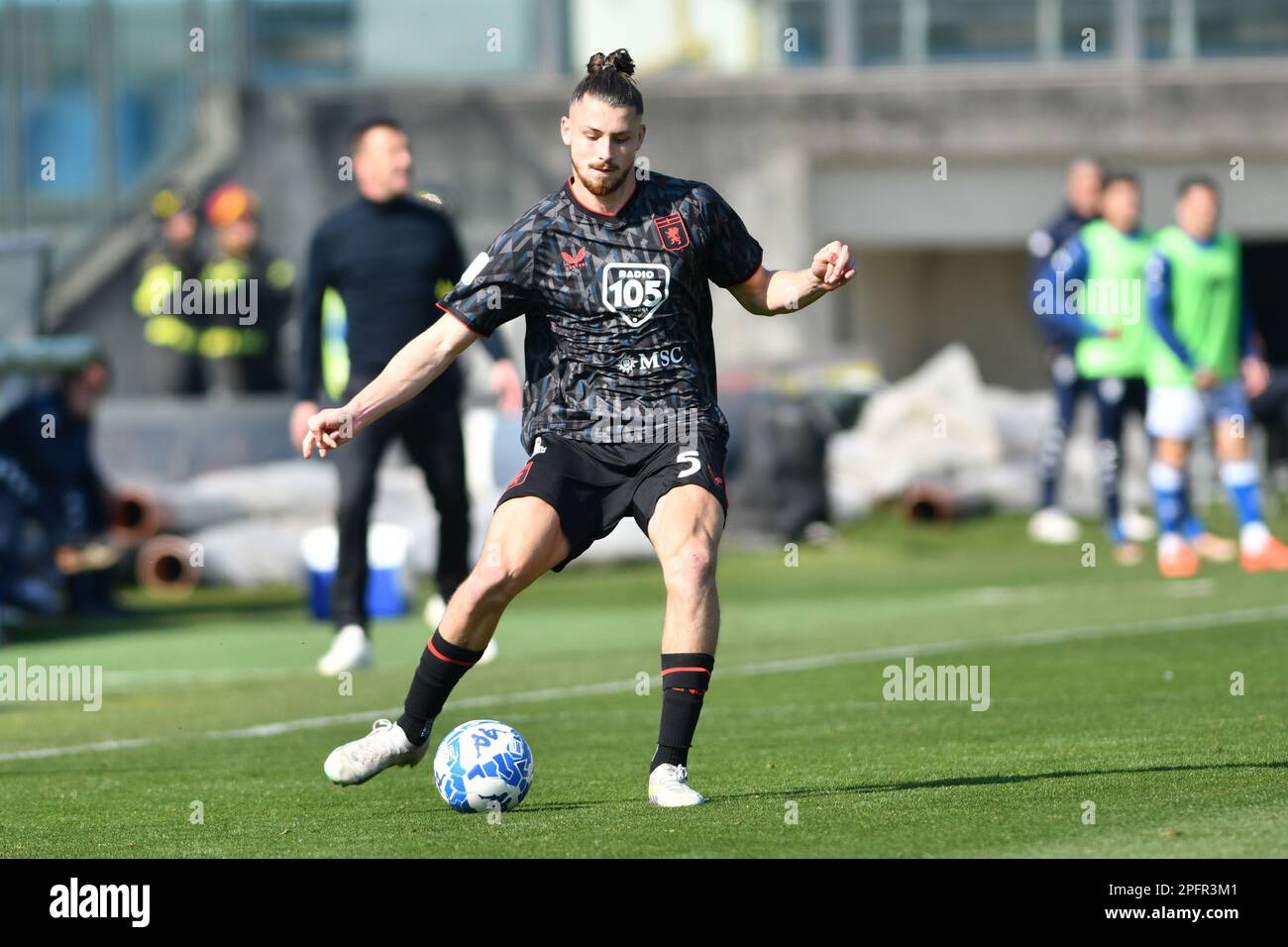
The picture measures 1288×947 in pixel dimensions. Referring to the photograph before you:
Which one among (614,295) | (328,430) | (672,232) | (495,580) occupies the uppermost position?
(672,232)

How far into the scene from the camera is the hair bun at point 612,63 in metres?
6.62

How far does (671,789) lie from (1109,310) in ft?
36.4

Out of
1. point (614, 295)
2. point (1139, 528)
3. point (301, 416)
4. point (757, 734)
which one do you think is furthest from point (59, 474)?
point (614, 295)

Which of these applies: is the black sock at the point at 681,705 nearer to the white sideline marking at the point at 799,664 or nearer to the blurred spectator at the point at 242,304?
the white sideline marking at the point at 799,664

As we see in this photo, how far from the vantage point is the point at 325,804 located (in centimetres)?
684

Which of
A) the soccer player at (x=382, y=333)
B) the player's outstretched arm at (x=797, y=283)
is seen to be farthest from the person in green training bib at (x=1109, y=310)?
Answer: the player's outstretched arm at (x=797, y=283)

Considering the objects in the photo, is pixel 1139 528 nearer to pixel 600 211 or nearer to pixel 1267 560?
pixel 1267 560

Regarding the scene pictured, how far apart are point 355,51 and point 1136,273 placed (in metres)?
12.1

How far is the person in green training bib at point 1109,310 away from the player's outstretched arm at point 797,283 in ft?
32.6

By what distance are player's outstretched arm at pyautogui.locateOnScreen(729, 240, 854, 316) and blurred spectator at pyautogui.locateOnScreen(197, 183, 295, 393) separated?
14.6 m

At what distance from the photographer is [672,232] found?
22.1ft

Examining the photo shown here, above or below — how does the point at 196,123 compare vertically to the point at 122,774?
above

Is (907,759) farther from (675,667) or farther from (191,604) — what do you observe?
(191,604)
